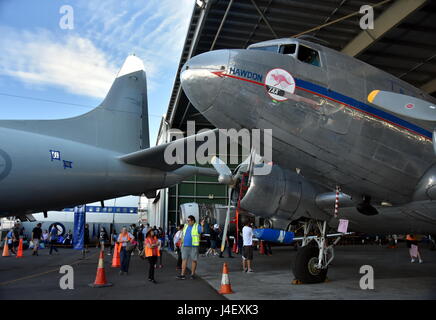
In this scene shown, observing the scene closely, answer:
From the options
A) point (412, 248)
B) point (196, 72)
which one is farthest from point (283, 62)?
point (412, 248)

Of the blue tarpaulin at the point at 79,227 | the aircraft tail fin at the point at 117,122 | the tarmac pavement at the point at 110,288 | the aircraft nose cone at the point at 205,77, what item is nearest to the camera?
the aircraft nose cone at the point at 205,77

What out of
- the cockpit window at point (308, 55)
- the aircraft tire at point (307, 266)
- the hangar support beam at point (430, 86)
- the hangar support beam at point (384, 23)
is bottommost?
the aircraft tire at point (307, 266)

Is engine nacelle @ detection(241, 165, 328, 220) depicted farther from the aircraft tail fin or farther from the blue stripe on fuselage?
the aircraft tail fin

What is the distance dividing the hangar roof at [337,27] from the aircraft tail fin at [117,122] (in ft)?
13.5

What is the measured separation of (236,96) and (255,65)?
0.71m

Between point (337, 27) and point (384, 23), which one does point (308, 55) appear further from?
point (337, 27)

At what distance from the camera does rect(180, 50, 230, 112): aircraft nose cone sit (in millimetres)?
6496

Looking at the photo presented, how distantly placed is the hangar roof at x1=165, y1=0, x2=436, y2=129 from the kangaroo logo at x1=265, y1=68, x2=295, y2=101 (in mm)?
8098

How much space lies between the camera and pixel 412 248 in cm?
1728

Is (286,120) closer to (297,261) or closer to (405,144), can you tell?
(405,144)

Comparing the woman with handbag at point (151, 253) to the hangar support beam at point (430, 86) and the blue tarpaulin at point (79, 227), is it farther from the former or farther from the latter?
the hangar support beam at point (430, 86)

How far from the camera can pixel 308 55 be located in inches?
295

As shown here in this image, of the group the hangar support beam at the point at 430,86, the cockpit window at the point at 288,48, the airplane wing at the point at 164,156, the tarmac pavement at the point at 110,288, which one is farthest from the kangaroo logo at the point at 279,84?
the hangar support beam at the point at 430,86

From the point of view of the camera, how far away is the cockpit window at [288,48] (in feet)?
24.2
